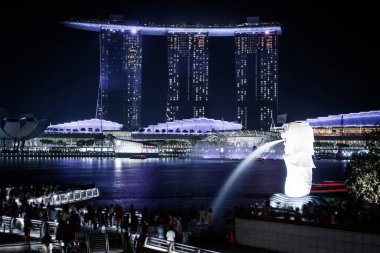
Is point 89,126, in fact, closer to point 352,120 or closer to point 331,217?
point 352,120

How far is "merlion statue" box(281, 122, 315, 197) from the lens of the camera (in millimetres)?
17672

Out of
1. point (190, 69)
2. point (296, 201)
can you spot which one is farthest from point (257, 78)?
point (296, 201)

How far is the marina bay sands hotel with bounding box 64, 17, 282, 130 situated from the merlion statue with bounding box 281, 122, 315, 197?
521ft

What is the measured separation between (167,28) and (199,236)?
560 ft

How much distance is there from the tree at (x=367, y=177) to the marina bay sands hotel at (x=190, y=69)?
15835 centimetres

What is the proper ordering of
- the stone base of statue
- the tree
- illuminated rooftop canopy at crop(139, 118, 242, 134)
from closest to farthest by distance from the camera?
the tree → the stone base of statue → illuminated rooftop canopy at crop(139, 118, 242, 134)

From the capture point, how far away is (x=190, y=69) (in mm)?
189000

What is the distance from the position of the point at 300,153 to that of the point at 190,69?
17249cm

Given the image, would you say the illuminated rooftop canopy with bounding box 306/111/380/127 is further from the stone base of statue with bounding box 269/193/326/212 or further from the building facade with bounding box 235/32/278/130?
the stone base of statue with bounding box 269/193/326/212

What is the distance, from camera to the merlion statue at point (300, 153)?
58.0 ft

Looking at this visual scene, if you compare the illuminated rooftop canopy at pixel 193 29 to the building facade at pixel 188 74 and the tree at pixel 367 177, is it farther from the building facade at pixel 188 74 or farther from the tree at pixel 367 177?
the tree at pixel 367 177

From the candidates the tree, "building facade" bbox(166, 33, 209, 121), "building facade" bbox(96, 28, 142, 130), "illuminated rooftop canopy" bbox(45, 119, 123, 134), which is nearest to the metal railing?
the tree

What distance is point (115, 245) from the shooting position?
42.7 feet

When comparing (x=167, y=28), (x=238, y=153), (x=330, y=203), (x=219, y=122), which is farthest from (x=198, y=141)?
(x=330, y=203)
